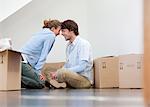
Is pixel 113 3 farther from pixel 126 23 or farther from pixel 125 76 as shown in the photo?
pixel 125 76

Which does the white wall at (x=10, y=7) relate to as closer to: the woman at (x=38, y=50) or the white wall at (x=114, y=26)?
the woman at (x=38, y=50)

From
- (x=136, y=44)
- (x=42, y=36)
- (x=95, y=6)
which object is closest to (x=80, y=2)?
(x=95, y=6)

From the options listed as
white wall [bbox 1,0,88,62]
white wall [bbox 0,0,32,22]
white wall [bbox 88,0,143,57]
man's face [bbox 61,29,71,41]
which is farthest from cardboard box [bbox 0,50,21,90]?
white wall [bbox 1,0,88,62]

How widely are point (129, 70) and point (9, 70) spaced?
1.61m

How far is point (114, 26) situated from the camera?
180 inches

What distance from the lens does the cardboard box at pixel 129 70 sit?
3.76m

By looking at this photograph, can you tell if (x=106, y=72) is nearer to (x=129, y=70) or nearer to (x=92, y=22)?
(x=129, y=70)

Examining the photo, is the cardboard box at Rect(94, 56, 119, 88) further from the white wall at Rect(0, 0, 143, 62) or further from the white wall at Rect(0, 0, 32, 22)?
the white wall at Rect(0, 0, 32, 22)

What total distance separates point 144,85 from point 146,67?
4 centimetres

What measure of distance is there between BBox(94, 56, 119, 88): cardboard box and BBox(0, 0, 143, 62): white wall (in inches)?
16.6

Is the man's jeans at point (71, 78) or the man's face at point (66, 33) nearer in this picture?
the man's jeans at point (71, 78)

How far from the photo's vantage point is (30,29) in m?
4.99

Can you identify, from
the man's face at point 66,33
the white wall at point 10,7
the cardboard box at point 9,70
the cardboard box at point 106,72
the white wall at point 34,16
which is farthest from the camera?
the white wall at point 34,16

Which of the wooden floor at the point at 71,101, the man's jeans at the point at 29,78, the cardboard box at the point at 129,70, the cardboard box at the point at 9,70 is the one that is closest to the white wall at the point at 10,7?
the man's jeans at the point at 29,78
